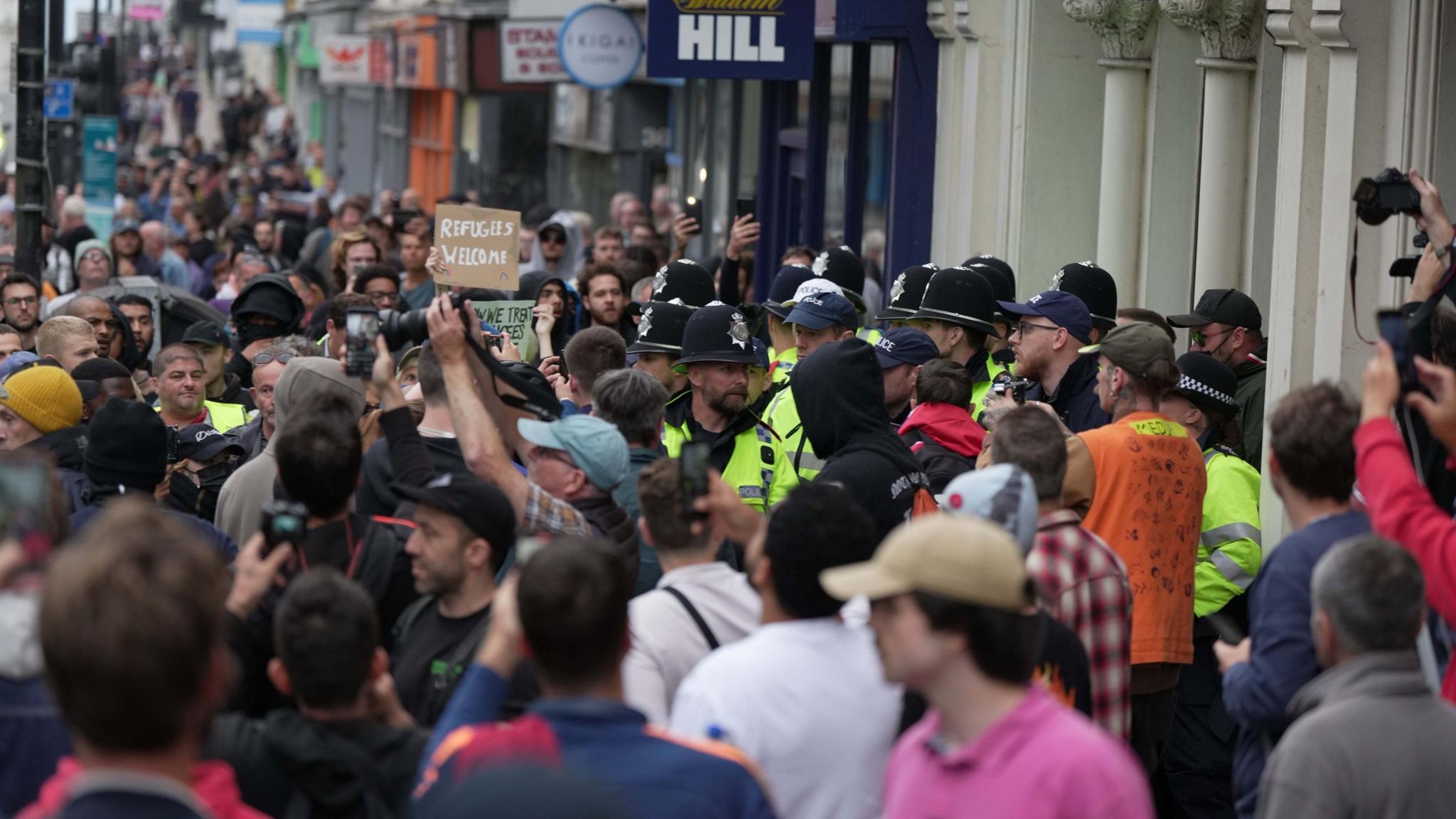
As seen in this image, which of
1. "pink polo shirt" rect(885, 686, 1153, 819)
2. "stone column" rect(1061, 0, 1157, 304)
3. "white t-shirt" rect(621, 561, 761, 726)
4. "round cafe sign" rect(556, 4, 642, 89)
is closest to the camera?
"pink polo shirt" rect(885, 686, 1153, 819)

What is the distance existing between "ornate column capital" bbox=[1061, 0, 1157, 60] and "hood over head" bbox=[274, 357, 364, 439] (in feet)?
19.4

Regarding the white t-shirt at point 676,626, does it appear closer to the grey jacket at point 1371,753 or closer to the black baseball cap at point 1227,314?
the grey jacket at point 1371,753

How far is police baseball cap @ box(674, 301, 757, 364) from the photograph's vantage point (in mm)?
7414

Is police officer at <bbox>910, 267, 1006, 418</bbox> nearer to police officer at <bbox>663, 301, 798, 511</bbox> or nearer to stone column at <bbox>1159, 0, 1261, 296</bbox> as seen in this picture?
police officer at <bbox>663, 301, 798, 511</bbox>

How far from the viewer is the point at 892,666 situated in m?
3.57

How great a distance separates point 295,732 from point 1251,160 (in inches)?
297

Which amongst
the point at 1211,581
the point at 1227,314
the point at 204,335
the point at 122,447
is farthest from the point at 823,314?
the point at 122,447

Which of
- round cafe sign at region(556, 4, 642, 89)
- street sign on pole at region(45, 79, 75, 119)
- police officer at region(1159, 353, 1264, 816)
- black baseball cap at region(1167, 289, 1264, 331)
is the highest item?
round cafe sign at region(556, 4, 642, 89)

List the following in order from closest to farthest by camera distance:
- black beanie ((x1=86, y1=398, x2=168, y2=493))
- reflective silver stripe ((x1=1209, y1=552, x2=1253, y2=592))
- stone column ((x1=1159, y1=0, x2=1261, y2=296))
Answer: black beanie ((x1=86, y1=398, x2=168, y2=493)) < reflective silver stripe ((x1=1209, y1=552, x2=1253, y2=592)) < stone column ((x1=1159, y1=0, x2=1261, y2=296))

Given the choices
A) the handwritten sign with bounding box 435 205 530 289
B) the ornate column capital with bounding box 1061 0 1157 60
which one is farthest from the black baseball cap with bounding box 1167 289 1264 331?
the handwritten sign with bounding box 435 205 530 289

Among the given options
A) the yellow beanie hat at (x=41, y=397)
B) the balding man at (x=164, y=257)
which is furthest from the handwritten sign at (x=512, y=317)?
the balding man at (x=164, y=257)

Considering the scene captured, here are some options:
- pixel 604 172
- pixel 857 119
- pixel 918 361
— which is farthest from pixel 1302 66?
pixel 604 172

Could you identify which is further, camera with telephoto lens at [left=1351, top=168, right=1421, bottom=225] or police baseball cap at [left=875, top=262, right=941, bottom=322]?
police baseball cap at [left=875, top=262, right=941, bottom=322]

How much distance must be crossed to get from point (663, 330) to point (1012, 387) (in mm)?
1571
